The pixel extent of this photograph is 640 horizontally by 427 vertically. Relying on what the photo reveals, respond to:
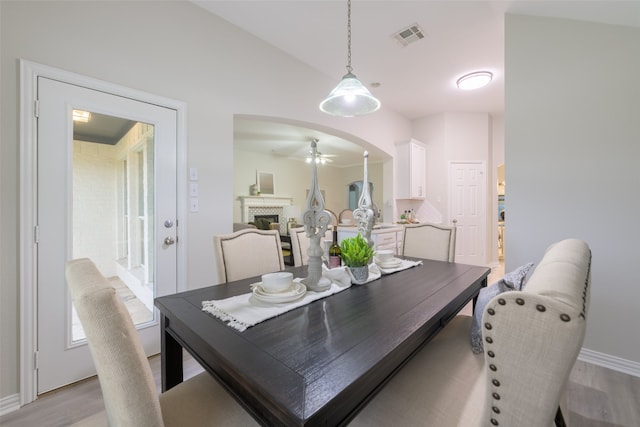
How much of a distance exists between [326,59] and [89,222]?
2.85 metres

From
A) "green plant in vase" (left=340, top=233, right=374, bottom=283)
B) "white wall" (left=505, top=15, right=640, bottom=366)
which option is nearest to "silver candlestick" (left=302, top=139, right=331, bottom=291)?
"green plant in vase" (left=340, top=233, right=374, bottom=283)

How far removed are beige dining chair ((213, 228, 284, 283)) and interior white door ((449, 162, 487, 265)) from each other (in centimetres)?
405

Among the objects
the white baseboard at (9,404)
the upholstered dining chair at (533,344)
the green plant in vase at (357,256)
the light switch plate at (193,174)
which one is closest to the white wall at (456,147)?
the green plant in vase at (357,256)

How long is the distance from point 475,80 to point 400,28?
1545 mm

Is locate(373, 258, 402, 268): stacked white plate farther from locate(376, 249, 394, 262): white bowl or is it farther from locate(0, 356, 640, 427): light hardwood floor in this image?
locate(0, 356, 640, 427): light hardwood floor

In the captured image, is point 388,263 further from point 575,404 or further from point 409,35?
point 409,35

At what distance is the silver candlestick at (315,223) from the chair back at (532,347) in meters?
0.78

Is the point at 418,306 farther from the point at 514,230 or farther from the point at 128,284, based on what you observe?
the point at 128,284

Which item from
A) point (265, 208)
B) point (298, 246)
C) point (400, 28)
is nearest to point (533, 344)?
point (298, 246)

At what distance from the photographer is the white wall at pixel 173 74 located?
1535 millimetres

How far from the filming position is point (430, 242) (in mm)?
2354

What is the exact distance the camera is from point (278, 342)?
2.76ft

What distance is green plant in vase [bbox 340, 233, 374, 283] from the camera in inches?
55.0

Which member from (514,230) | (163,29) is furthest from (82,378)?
(514,230)
